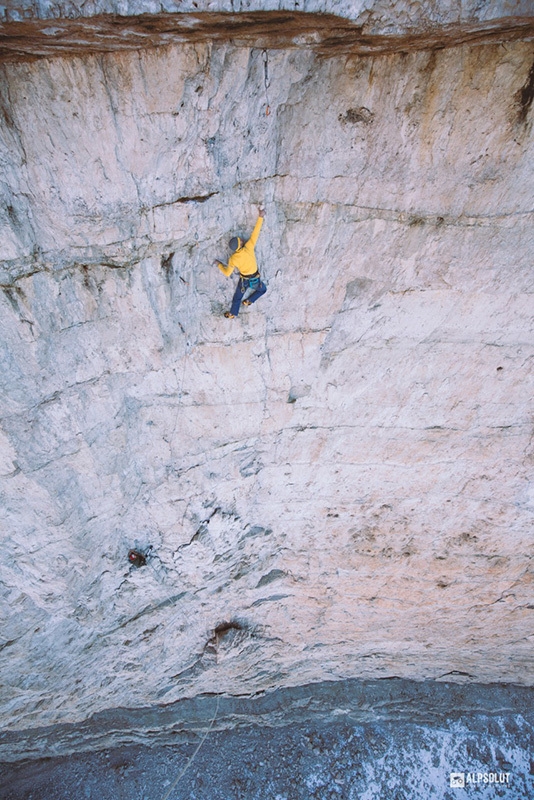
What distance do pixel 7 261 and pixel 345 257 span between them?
2757 millimetres

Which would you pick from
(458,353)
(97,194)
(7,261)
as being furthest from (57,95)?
(458,353)

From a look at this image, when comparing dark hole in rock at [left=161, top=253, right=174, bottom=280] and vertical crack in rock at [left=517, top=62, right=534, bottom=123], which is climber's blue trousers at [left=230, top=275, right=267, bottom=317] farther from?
vertical crack in rock at [left=517, top=62, right=534, bottom=123]

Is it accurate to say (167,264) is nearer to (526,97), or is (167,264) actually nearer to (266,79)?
(266,79)

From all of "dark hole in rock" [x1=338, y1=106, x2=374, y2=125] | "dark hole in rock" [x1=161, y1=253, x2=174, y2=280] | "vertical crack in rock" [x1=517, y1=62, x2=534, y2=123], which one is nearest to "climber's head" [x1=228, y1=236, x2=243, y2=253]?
"dark hole in rock" [x1=161, y1=253, x2=174, y2=280]

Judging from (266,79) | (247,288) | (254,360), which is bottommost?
(254,360)

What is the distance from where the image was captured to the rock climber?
3672 mm

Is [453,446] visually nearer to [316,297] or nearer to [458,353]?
[458,353]

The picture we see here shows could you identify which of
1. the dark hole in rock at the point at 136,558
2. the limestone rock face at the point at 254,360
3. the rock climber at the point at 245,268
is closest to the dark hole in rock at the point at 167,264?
the limestone rock face at the point at 254,360

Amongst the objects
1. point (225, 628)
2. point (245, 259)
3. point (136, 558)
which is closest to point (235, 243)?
point (245, 259)

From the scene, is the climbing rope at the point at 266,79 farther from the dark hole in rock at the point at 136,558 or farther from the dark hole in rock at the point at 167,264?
the dark hole in rock at the point at 136,558

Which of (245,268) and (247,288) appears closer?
(245,268)

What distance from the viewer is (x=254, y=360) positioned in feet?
15.4

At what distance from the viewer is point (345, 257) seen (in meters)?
4.03

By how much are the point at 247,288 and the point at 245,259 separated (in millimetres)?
346
